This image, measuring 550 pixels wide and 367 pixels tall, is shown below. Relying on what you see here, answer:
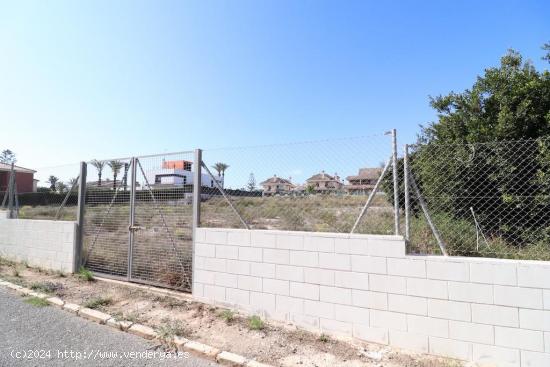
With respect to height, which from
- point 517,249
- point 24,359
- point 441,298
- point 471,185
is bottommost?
point 24,359

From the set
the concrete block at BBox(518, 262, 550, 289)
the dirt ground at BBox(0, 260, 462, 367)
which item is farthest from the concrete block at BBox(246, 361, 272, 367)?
the concrete block at BBox(518, 262, 550, 289)

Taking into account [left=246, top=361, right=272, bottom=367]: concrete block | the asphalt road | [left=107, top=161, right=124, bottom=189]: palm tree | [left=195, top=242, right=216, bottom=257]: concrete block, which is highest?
[left=107, top=161, right=124, bottom=189]: palm tree

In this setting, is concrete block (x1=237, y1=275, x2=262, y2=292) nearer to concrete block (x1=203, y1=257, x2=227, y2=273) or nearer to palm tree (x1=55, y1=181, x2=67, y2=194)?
concrete block (x1=203, y1=257, x2=227, y2=273)

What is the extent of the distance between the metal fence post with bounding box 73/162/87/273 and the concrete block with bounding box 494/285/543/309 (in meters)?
7.80

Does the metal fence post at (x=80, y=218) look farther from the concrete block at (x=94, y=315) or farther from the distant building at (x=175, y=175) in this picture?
the concrete block at (x=94, y=315)

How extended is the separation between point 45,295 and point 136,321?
7.91 ft

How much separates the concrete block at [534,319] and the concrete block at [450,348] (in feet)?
1.80

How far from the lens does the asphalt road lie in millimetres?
3615

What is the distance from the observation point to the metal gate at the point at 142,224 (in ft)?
19.3

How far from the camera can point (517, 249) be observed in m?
4.36

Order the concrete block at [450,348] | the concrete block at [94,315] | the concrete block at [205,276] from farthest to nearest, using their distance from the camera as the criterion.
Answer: the concrete block at [205,276], the concrete block at [94,315], the concrete block at [450,348]

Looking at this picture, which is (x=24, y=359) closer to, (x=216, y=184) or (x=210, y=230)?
(x=210, y=230)

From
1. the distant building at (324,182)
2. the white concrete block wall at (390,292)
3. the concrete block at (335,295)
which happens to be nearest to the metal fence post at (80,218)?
the white concrete block wall at (390,292)

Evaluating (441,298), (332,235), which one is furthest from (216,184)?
(441,298)
